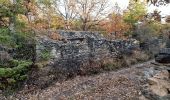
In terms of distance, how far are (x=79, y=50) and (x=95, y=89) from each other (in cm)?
624

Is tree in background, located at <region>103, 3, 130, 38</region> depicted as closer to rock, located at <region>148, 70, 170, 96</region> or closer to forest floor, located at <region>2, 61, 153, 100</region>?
forest floor, located at <region>2, 61, 153, 100</region>

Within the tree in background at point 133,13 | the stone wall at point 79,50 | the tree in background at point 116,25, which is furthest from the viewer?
the tree in background at point 133,13

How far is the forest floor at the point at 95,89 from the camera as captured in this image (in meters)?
13.9

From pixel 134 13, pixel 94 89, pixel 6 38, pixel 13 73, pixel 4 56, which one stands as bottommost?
pixel 94 89

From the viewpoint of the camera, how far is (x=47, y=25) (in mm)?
33250

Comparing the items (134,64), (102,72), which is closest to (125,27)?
(134,64)

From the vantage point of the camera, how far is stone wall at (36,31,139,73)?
61.6 ft

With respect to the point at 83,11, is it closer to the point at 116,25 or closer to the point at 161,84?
the point at 116,25

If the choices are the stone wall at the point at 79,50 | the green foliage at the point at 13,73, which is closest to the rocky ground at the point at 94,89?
the green foliage at the point at 13,73

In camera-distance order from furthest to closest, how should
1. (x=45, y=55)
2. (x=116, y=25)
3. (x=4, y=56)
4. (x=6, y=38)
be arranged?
(x=116, y=25) → (x=45, y=55) → (x=4, y=56) → (x=6, y=38)

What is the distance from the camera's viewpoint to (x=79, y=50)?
2094 cm

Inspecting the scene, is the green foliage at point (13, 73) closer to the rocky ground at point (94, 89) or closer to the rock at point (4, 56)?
the rock at point (4, 56)

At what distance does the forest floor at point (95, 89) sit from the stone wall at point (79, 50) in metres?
1.31

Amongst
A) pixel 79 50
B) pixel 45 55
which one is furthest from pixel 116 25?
pixel 45 55
